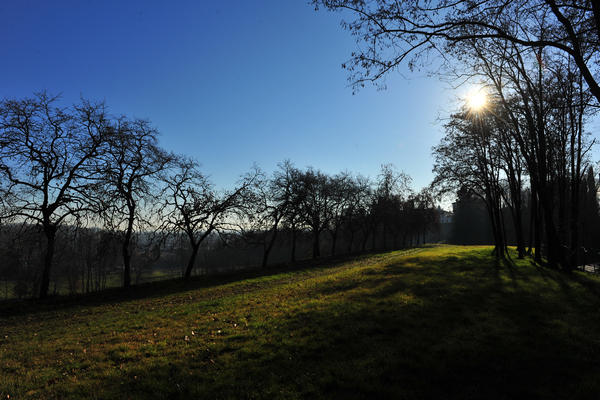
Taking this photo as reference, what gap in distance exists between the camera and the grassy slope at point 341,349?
4.48 m

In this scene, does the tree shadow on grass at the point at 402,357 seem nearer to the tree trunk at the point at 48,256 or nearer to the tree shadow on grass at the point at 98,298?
the tree shadow on grass at the point at 98,298

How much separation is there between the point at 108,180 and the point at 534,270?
28.7 meters

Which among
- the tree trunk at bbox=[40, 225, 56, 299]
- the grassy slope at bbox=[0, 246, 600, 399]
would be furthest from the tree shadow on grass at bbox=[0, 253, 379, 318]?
the grassy slope at bbox=[0, 246, 600, 399]

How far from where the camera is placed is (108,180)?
19188 millimetres

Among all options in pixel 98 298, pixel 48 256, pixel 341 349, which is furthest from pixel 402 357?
pixel 48 256

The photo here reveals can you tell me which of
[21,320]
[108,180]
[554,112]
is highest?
[554,112]

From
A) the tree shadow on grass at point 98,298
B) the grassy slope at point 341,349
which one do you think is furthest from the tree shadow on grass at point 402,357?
the tree shadow on grass at point 98,298

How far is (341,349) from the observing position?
18.8 ft

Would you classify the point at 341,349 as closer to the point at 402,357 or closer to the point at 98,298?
the point at 402,357

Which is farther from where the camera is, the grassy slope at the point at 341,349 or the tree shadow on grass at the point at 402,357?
the grassy slope at the point at 341,349

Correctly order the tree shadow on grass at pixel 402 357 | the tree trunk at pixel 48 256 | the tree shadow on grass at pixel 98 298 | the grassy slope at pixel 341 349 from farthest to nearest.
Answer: the tree trunk at pixel 48 256, the tree shadow on grass at pixel 98 298, the grassy slope at pixel 341 349, the tree shadow on grass at pixel 402 357

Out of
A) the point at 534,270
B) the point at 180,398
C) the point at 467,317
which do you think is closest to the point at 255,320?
the point at 180,398

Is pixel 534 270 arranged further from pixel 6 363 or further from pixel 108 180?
pixel 108 180

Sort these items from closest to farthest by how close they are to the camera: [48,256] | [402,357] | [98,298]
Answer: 1. [402,357]
2. [48,256]
3. [98,298]
